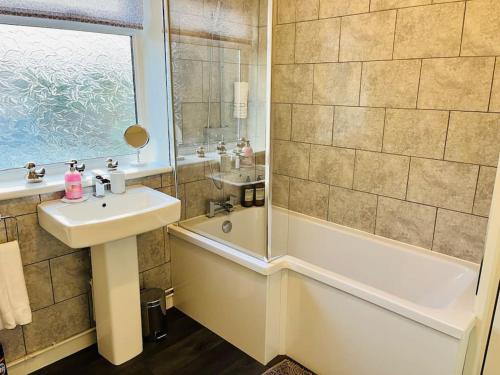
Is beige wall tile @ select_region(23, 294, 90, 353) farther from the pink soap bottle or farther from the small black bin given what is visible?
the pink soap bottle

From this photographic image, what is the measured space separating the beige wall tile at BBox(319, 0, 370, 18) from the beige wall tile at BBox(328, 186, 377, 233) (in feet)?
3.54

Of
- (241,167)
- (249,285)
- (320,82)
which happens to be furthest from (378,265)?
(320,82)

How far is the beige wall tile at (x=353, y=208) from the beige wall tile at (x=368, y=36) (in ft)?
2.72

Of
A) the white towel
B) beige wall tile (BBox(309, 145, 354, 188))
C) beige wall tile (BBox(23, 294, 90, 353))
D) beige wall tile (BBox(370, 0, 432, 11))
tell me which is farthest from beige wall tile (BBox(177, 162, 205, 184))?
beige wall tile (BBox(370, 0, 432, 11))

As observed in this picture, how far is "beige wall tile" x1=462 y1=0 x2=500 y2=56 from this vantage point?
1859 mm

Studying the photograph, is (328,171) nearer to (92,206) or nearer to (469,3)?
(469,3)

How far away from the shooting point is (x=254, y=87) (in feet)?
7.24

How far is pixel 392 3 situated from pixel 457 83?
1.88 ft

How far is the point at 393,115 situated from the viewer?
2.27 metres

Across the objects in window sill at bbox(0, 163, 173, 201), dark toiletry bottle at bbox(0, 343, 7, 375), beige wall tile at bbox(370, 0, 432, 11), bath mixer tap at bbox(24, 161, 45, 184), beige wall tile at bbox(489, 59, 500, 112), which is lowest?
dark toiletry bottle at bbox(0, 343, 7, 375)

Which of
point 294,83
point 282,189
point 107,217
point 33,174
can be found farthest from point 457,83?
point 33,174

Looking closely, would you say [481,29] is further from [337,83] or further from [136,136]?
[136,136]

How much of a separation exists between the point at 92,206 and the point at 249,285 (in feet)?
2.93

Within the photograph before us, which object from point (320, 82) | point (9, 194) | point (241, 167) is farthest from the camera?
point (320, 82)
